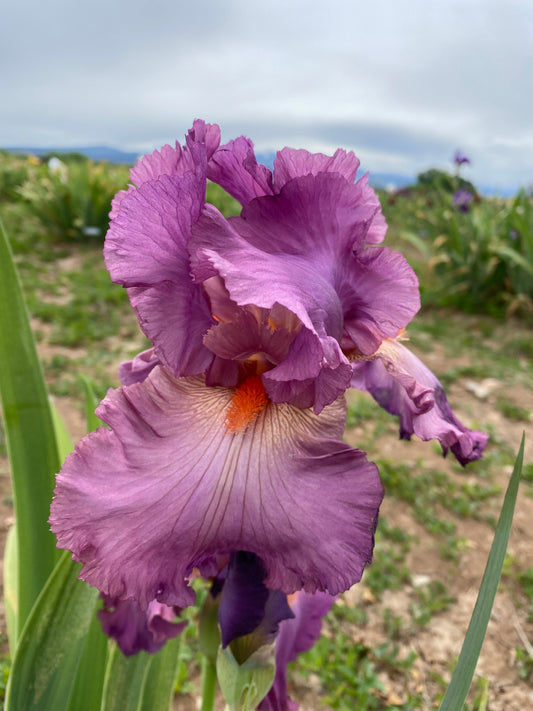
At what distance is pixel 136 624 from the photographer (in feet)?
2.86

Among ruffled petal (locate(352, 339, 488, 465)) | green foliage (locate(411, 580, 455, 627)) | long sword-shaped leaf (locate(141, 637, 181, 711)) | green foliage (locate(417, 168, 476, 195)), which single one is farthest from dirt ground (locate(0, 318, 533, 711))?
green foliage (locate(417, 168, 476, 195))

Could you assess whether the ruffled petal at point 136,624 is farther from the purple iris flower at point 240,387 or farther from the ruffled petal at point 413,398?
the ruffled petal at point 413,398

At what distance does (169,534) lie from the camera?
0.58m

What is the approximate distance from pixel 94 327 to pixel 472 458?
4.21 m

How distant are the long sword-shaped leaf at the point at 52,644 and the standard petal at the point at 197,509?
302 mm

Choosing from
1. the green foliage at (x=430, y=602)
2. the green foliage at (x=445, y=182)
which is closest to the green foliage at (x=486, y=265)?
the green foliage at (x=445, y=182)

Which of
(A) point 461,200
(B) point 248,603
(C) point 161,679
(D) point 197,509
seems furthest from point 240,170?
(A) point 461,200

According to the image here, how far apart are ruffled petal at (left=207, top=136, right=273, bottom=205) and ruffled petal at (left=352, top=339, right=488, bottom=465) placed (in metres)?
0.29

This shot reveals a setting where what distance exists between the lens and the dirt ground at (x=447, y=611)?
1864 mm

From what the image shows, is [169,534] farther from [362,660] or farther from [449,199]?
[449,199]

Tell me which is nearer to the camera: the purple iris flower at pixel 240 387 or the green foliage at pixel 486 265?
the purple iris flower at pixel 240 387

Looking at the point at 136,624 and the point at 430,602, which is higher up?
the point at 136,624

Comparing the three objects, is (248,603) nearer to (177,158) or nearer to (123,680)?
(123,680)

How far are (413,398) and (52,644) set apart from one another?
69 centimetres
